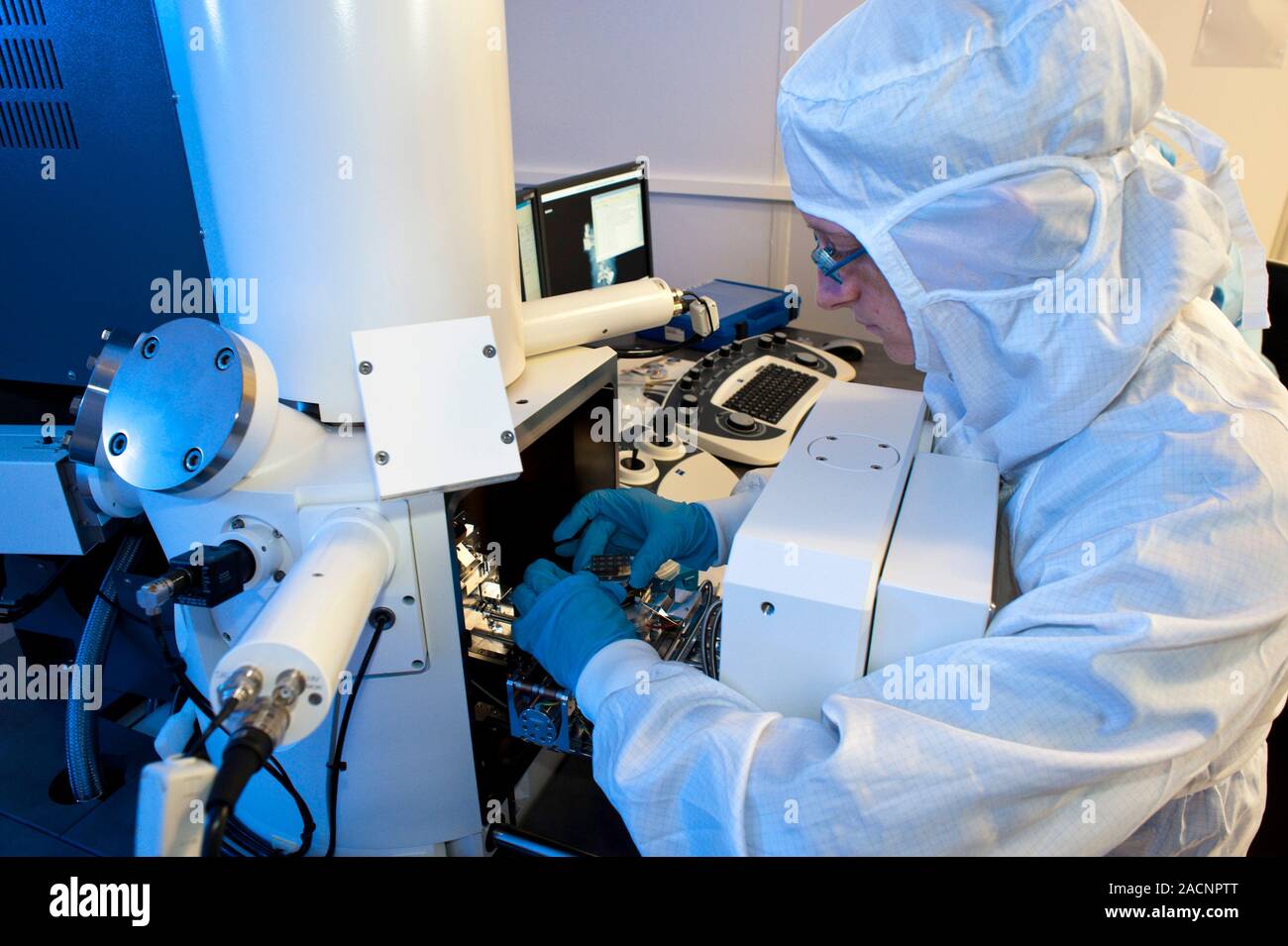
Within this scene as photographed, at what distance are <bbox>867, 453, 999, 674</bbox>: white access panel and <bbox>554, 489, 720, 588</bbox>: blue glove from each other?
334mm

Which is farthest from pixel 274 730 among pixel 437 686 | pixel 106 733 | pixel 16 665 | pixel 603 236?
pixel 603 236

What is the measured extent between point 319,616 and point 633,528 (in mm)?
551

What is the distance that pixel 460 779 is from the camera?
0.70m

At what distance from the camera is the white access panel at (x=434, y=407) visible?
57 cm

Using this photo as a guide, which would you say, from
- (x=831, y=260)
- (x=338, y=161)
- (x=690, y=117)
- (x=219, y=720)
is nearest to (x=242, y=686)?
(x=219, y=720)

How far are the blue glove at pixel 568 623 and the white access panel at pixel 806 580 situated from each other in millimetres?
145

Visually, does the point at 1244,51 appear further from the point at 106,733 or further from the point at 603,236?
the point at 106,733

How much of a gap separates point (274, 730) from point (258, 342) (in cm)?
37

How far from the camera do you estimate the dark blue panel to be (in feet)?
2.13

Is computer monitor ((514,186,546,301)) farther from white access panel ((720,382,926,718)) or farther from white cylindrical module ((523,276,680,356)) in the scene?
white access panel ((720,382,926,718))

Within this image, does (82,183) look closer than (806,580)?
No

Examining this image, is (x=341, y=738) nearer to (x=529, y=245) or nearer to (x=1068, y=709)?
(x=1068, y=709)

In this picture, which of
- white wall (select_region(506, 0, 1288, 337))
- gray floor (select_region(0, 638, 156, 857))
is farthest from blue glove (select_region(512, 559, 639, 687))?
white wall (select_region(506, 0, 1288, 337))

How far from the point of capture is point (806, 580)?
583 millimetres
